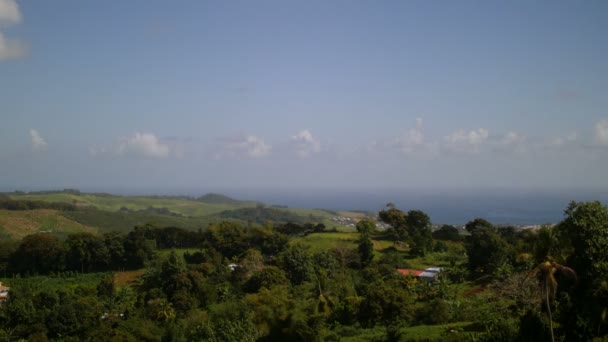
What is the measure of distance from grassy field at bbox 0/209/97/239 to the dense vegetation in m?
21.3

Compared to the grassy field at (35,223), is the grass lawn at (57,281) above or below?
below

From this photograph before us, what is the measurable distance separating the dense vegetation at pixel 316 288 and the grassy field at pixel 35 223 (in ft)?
69.9

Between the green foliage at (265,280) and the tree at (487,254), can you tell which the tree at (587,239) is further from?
the green foliage at (265,280)

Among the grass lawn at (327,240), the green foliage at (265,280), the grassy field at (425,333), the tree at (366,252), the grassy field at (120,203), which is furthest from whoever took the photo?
the grassy field at (120,203)

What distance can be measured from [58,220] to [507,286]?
232ft

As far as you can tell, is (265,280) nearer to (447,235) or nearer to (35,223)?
(447,235)

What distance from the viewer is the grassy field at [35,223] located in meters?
63.0

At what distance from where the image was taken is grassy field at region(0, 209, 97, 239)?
6303cm

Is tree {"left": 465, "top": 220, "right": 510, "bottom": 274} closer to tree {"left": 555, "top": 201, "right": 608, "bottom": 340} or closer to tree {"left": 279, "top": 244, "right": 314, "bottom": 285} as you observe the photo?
tree {"left": 279, "top": 244, "right": 314, "bottom": 285}

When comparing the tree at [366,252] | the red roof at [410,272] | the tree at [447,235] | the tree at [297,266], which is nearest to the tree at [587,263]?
the red roof at [410,272]

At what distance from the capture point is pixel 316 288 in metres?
32.4

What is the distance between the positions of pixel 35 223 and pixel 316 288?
5595 cm

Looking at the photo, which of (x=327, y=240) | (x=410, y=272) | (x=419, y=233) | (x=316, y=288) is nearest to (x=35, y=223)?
(x=327, y=240)

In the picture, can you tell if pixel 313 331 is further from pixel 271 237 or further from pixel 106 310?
pixel 271 237
